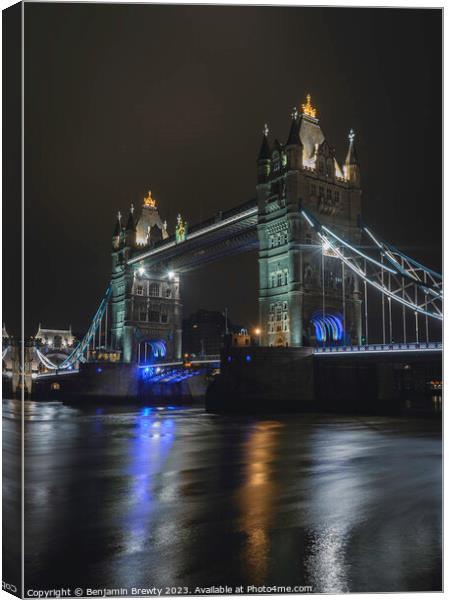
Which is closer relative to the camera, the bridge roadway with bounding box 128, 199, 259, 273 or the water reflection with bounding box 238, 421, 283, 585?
the water reflection with bounding box 238, 421, 283, 585

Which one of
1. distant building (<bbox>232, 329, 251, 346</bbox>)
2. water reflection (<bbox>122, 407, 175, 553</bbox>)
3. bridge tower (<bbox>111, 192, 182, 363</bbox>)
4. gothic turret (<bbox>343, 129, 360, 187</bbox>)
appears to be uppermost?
gothic turret (<bbox>343, 129, 360, 187</bbox>)

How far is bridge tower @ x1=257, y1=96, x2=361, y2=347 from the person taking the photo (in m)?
47.6

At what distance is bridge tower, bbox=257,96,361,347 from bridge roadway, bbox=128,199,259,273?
418 cm

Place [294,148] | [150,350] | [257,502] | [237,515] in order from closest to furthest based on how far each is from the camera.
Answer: [237,515]
[257,502]
[294,148]
[150,350]

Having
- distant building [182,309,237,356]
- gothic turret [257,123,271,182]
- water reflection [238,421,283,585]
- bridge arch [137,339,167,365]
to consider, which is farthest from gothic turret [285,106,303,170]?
distant building [182,309,237,356]

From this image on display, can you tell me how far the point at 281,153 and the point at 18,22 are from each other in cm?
4208

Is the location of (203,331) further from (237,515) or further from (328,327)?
(237,515)

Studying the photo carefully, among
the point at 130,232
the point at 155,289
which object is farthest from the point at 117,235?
the point at 155,289

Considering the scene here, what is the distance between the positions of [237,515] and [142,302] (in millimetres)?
67591

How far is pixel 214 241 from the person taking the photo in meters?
61.5

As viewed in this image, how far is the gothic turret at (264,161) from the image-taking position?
51.2 m

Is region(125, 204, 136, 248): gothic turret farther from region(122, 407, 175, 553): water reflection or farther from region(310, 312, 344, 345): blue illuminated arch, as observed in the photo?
region(122, 407, 175, 553): water reflection

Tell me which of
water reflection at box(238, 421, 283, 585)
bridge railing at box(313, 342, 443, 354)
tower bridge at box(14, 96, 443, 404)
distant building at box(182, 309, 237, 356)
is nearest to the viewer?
water reflection at box(238, 421, 283, 585)

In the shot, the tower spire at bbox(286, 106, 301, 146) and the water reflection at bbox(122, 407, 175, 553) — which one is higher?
the tower spire at bbox(286, 106, 301, 146)
